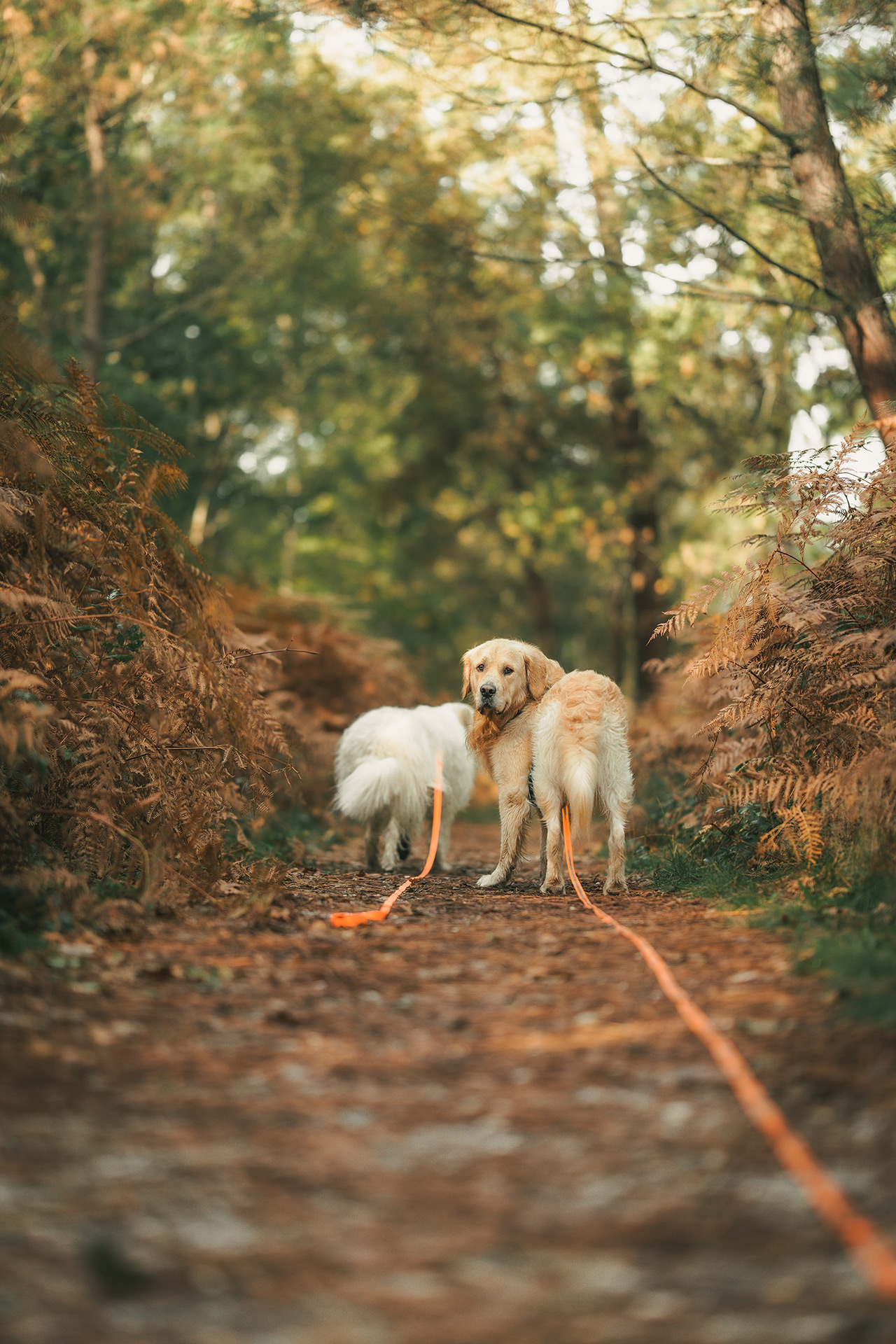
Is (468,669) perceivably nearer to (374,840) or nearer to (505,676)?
(505,676)

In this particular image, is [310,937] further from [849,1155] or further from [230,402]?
[230,402]

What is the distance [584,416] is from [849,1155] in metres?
21.1

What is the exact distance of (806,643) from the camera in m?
6.73

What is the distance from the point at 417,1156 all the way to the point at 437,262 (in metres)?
14.0

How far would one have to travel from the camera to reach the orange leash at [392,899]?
5.69 metres

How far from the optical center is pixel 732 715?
6766 mm

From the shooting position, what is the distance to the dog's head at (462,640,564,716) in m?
7.51

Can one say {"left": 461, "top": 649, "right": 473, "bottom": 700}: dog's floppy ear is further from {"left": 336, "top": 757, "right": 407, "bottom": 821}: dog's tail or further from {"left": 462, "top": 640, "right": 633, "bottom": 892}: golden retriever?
{"left": 336, "top": 757, "right": 407, "bottom": 821}: dog's tail

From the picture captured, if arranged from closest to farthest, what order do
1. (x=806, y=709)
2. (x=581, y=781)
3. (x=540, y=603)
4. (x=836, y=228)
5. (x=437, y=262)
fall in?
(x=806, y=709)
(x=581, y=781)
(x=836, y=228)
(x=437, y=262)
(x=540, y=603)

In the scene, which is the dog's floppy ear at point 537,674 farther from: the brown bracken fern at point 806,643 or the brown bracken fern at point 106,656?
the brown bracken fern at point 106,656

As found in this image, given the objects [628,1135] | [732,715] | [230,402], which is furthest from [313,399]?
[628,1135]

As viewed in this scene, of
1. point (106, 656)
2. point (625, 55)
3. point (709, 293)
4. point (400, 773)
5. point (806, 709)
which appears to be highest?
point (625, 55)

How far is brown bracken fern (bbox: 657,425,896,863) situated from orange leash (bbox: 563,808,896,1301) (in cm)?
239

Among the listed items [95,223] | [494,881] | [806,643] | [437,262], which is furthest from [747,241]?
[95,223]
